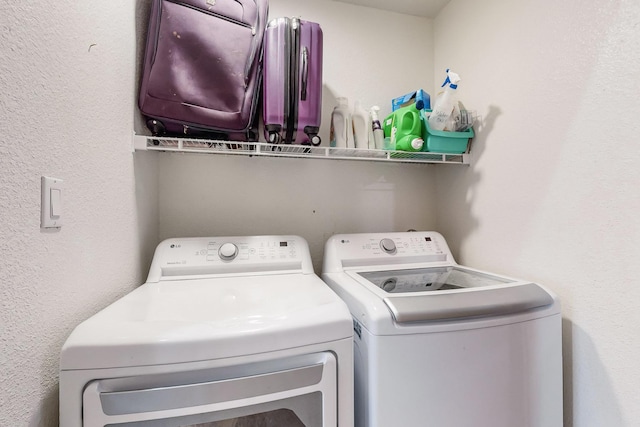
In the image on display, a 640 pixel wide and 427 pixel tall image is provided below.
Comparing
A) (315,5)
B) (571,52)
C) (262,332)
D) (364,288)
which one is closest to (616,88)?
(571,52)

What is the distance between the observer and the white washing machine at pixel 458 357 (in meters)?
0.74

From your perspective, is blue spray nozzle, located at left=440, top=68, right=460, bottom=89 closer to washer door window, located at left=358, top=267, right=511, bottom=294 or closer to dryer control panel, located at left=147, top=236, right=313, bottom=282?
washer door window, located at left=358, top=267, right=511, bottom=294

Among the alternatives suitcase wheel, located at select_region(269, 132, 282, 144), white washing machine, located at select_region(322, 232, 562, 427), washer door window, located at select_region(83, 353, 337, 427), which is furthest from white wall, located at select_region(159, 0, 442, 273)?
washer door window, located at select_region(83, 353, 337, 427)

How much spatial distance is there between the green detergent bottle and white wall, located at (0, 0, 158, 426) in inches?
45.7

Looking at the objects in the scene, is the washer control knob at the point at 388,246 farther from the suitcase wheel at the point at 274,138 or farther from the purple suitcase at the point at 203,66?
the purple suitcase at the point at 203,66

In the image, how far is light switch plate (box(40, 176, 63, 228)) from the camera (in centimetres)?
59

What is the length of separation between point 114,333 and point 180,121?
2.73ft

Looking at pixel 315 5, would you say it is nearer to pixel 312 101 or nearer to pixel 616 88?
pixel 312 101

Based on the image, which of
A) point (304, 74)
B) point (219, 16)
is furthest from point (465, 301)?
point (219, 16)

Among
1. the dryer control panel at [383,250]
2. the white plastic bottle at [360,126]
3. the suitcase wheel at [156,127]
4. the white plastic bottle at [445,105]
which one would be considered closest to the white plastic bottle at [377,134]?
the white plastic bottle at [360,126]

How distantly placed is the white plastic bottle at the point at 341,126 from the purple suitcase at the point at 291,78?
7.7 inches

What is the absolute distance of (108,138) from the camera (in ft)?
2.86

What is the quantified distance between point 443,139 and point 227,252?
1166 millimetres

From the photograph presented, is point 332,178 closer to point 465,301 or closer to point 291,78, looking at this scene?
point 291,78
